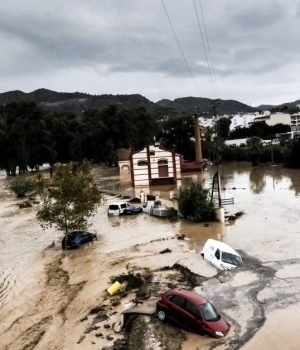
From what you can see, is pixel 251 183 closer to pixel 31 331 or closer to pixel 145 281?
pixel 145 281

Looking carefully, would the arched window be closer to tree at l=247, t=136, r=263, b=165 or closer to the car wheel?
tree at l=247, t=136, r=263, b=165

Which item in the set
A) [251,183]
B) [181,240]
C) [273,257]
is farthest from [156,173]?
[273,257]

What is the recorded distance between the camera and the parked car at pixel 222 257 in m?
24.3

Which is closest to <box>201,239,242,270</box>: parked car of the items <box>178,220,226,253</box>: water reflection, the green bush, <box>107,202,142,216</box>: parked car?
<box>178,220,226,253</box>: water reflection

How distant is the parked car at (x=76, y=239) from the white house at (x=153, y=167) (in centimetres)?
3694

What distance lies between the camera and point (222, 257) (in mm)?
24672

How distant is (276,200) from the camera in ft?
161

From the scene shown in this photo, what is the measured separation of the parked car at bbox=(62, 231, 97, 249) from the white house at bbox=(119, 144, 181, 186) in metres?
36.9

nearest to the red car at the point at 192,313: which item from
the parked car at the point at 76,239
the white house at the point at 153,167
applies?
the parked car at the point at 76,239

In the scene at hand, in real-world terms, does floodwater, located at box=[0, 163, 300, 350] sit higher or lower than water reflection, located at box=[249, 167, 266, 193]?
lower

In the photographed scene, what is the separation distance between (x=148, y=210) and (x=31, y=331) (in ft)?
84.3

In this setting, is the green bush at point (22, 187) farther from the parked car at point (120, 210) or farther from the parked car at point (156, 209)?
the parked car at point (156, 209)

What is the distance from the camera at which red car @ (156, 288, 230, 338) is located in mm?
15914

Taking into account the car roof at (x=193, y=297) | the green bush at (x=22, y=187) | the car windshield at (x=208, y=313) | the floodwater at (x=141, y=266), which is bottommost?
the floodwater at (x=141, y=266)
